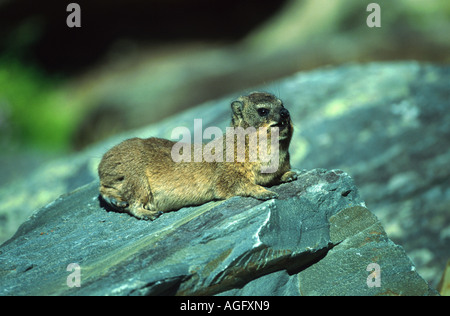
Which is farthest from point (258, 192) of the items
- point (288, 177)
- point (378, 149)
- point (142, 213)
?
point (378, 149)

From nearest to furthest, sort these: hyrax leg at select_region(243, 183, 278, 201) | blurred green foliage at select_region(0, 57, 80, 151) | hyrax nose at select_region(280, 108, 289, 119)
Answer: hyrax leg at select_region(243, 183, 278, 201)
hyrax nose at select_region(280, 108, 289, 119)
blurred green foliage at select_region(0, 57, 80, 151)

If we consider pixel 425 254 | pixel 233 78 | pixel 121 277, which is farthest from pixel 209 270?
pixel 233 78

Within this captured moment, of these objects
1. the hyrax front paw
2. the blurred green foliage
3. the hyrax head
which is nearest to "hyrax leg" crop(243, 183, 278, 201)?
the hyrax front paw

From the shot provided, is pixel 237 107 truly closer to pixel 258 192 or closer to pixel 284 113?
pixel 284 113

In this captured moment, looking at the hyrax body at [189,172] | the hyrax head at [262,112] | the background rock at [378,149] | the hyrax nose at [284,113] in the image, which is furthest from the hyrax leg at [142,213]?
the background rock at [378,149]

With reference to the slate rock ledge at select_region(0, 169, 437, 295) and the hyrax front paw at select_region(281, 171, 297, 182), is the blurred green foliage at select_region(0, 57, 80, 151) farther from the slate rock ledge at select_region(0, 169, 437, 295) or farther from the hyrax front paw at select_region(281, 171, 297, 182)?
the hyrax front paw at select_region(281, 171, 297, 182)

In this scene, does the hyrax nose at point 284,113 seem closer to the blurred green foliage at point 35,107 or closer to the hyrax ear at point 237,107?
the hyrax ear at point 237,107
